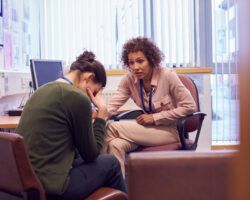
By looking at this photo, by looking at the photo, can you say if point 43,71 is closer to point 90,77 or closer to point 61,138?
point 90,77

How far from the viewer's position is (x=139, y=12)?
3.94m

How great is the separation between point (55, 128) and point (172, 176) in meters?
0.74

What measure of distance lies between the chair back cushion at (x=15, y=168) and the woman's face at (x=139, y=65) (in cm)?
126

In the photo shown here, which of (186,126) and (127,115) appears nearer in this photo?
(186,126)

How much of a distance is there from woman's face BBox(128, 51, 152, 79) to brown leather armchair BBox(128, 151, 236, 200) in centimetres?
154

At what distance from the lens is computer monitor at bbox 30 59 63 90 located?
2.50 m

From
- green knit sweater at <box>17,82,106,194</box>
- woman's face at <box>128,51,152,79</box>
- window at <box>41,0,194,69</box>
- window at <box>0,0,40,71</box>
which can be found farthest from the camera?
window at <box>41,0,194,69</box>

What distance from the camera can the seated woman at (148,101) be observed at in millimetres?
2301

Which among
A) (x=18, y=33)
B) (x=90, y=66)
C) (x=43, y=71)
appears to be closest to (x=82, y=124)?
(x=90, y=66)

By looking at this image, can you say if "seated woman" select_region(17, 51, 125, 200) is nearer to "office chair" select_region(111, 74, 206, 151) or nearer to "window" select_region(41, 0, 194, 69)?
"office chair" select_region(111, 74, 206, 151)

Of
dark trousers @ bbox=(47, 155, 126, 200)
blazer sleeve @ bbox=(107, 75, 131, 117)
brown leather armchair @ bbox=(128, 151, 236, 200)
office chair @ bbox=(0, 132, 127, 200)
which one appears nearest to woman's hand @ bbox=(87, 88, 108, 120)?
dark trousers @ bbox=(47, 155, 126, 200)

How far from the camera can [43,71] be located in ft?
8.64

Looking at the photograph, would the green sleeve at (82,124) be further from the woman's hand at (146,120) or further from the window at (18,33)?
the window at (18,33)

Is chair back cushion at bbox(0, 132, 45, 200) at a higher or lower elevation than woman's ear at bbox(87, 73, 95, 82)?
lower
